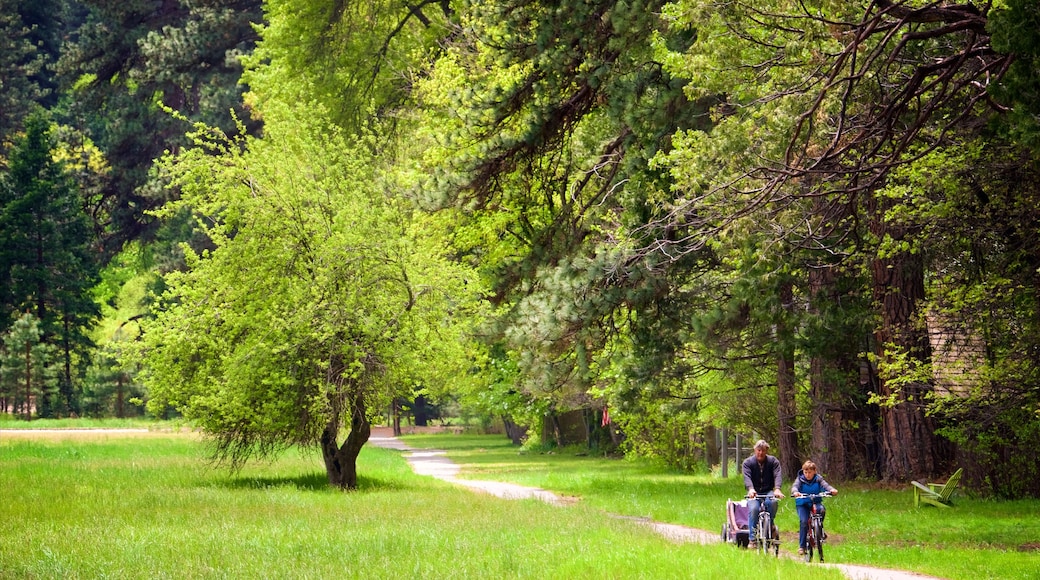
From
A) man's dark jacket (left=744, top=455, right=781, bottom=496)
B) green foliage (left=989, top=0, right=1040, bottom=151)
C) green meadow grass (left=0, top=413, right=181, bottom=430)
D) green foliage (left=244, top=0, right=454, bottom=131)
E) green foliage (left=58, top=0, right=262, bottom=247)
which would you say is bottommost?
man's dark jacket (left=744, top=455, right=781, bottom=496)

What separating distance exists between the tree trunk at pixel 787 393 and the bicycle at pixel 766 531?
9726 millimetres

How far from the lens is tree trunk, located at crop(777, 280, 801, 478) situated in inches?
992

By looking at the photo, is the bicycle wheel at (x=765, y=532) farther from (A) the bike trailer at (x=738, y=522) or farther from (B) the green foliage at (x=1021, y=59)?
(B) the green foliage at (x=1021, y=59)

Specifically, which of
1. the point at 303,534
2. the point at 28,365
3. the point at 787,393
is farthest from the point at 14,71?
the point at 303,534

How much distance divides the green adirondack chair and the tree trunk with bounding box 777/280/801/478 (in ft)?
12.3

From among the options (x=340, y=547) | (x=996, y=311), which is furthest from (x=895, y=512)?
(x=340, y=547)

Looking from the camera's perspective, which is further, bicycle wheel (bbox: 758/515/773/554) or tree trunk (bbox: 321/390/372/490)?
tree trunk (bbox: 321/390/372/490)

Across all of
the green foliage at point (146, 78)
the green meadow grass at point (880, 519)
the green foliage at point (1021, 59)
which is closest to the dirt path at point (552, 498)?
the green meadow grass at point (880, 519)

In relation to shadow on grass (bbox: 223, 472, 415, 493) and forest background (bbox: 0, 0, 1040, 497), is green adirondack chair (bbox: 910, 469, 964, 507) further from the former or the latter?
shadow on grass (bbox: 223, 472, 415, 493)

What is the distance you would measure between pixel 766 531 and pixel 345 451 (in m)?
15.0

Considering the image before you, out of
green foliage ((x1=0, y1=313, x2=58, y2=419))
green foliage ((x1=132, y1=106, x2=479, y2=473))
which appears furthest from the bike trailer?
green foliage ((x1=0, y1=313, x2=58, y2=419))

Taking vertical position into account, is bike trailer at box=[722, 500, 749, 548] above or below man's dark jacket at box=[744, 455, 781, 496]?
below

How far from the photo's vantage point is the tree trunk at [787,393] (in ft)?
82.7

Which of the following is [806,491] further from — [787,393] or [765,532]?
[787,393]
